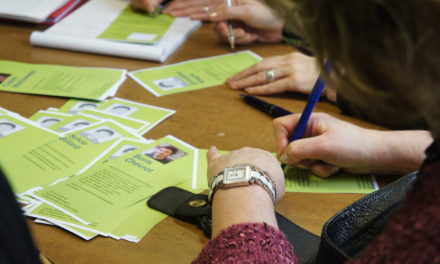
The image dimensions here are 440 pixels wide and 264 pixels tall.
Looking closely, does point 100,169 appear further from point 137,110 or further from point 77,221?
point 137,110

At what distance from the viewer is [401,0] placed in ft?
1.60

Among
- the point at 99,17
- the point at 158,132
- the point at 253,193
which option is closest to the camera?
the point at 253,193

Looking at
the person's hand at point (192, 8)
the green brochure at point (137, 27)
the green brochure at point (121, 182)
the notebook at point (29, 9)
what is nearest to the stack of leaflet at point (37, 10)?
the notebook at point (29, 9)

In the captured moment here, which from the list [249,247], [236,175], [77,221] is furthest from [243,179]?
[77,221]

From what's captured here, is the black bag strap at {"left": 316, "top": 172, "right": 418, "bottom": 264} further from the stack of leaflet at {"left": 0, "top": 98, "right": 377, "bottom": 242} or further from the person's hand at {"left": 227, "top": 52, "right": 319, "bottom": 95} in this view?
the person's hand at {"left": 227, "top": 52, "right": 319, "bottom": 95}

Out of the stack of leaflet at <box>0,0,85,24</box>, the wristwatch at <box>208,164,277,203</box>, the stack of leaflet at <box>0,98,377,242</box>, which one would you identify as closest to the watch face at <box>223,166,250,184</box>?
the wristwatch at <box>208,164,277,203</box>

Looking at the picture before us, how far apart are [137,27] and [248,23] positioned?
328mm

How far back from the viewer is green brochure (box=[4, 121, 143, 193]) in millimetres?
1067

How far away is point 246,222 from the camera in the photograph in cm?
87

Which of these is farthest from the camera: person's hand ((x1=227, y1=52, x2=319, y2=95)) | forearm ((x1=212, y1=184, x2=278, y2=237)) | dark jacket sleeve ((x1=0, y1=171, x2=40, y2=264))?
person's hand ((x1=227, y1=52, x2=319, y2=95))

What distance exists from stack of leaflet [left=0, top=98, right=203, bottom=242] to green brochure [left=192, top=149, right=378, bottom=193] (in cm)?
3

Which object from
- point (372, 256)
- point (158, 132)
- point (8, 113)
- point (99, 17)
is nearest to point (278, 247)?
point (372, 256)

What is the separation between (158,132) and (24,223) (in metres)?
0.72

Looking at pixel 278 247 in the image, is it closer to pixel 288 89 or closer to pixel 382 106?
pixel 382 106
